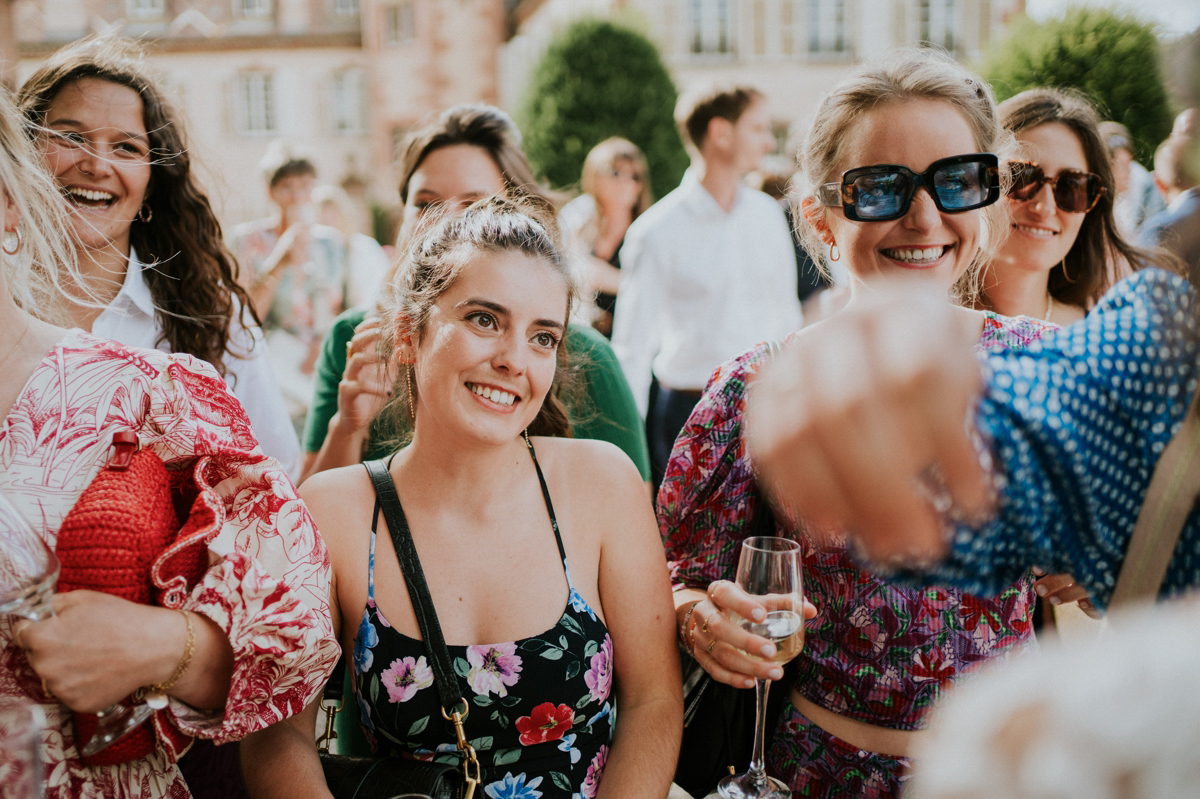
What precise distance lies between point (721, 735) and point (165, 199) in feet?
8.10

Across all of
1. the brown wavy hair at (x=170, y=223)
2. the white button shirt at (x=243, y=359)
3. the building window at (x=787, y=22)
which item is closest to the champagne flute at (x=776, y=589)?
the white button shirt at (x=243, y=359)

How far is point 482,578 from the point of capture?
204 cm

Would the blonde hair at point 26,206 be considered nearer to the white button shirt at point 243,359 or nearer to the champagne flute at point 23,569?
the white button shirt at point 243,359

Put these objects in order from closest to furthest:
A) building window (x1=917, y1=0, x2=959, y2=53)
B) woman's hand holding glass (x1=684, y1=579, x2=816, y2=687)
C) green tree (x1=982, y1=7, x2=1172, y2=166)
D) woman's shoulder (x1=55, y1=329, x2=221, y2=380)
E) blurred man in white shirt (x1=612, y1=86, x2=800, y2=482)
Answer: woman's shoulder (x1=55, y1=329, x2=221, y2=380)
woman's hand holding glass (x1=684, y1=579, x2=816, y2=687)
blurred man in white shirt (x1=612, y1=86, x2=800, y2=482)
green tree (x1=982, y1=7, x2=1172, y2=166)
building window (x1=917, y1=0, x2=959, y2=53)

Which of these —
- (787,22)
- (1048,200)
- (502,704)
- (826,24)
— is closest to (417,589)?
(502,704)

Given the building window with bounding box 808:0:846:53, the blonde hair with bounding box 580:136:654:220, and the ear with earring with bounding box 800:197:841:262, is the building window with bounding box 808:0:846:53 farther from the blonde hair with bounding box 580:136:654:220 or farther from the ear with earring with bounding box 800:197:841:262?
the ear with earring with bounding box 800:197:841:262

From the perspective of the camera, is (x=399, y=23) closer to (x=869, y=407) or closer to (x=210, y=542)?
(x=210, y=542)

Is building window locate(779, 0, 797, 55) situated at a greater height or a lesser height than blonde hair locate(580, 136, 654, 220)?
Answer: greater

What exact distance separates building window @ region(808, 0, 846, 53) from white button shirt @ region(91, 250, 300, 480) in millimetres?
24662

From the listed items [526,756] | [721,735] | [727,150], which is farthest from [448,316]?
[727,150]

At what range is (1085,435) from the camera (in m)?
1.03

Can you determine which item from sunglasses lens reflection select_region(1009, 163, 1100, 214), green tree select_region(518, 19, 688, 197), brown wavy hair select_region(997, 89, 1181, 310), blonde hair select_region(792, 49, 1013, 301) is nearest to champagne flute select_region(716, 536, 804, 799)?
blonde hair select_region(792, 49, 1013, 301)

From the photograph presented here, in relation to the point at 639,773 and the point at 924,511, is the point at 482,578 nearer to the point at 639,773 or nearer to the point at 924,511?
the point at 639,773

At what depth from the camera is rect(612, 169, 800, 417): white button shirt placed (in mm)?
5109
